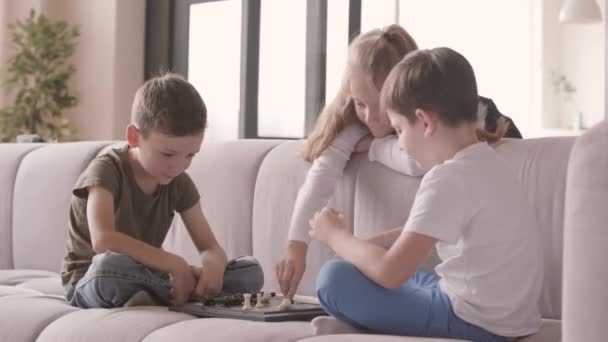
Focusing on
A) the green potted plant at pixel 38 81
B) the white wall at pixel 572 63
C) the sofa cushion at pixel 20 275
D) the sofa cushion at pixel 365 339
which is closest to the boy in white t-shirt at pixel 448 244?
the sofa cushion at pixel 365 339

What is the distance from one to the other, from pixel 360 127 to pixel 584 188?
1.15m

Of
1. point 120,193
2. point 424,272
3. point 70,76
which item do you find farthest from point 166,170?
point 70,76

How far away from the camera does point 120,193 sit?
8.19 ft

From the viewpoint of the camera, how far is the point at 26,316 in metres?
2.24

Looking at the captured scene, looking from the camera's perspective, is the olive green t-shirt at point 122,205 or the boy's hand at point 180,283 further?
the olive green t-shirt at point 122,205

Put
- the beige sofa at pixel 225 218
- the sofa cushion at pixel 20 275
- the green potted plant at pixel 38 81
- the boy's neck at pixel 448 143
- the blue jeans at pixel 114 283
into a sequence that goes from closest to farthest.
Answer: the boy's neck at pixel 448 143 < the beige sofa at pixel 225 218 < the blue jeans at pixel 114 283 < the sofa cushion at pixel 20 275 < the green potted plant at pixel 38 81

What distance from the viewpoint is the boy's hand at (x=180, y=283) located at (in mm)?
2344

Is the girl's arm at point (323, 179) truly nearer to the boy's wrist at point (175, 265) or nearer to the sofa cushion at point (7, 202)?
the boy's wrist at point (175, 265)

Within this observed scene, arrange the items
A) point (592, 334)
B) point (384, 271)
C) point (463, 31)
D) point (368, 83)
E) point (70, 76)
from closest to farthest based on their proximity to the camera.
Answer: point (592, 334) → point (384, 271) → point (368, 83) → point (70, 76) → point (463, 31)

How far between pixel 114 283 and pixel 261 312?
40 centimetres

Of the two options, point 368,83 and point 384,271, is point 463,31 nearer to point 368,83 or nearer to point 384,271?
point 368,83

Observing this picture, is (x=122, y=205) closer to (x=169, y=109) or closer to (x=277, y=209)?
(x=169, y=109)

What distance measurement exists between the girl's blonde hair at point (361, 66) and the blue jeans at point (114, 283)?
1.75 ft

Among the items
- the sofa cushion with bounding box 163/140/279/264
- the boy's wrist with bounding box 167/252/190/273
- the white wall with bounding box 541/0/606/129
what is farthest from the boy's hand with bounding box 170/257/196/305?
the white wall with bounding box 541/0/606/129
